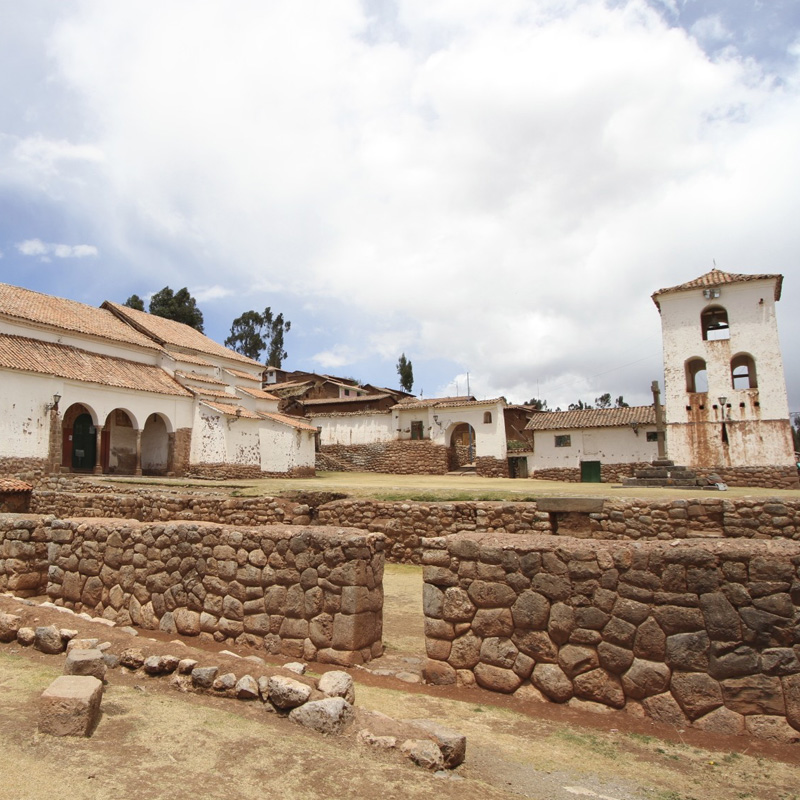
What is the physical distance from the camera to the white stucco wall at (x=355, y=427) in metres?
35.5

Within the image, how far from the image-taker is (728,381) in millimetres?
25234

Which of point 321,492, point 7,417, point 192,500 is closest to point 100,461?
point 7,417

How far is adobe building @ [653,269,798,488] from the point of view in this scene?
24.1 metres

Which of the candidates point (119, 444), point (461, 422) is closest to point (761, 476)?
point (461, 422)

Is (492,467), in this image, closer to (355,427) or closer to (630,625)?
(355,427)

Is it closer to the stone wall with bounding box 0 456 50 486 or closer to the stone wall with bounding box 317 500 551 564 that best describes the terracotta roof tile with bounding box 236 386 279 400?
the stone wall with bounding box 0 456 50 486

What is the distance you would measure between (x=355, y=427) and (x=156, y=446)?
1265 cm

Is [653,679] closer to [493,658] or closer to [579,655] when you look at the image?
[579,655]

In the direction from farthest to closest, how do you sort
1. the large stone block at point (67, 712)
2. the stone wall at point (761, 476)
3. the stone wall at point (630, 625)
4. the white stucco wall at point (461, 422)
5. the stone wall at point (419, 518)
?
the white stucco wall at point (461, 422)
the stone wall at point (761, 476)
the stone wall at point (419, 518)
the stone wall at point (630, 625)
the large stone block at point (67, 712)

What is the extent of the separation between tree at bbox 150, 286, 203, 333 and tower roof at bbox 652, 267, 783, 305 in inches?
1573

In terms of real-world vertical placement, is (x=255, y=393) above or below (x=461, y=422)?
above

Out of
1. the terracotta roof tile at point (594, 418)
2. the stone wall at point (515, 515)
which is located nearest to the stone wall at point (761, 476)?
the terracotta roof tile at point (594, 418)

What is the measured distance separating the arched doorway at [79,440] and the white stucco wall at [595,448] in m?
22.0

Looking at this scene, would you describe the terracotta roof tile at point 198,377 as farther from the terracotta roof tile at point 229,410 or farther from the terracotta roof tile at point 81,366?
the terracotta roof tile at point 229,410
